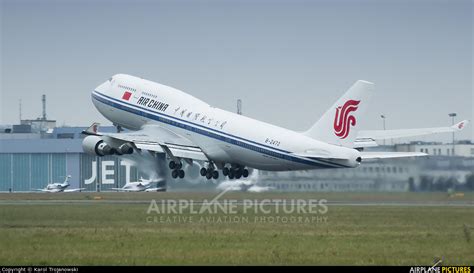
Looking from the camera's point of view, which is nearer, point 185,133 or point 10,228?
point 10,228

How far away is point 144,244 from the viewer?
3984 centimetres

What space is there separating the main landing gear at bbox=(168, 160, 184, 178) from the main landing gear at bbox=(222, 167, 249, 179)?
309 cm

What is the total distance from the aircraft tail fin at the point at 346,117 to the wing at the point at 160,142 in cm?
1306

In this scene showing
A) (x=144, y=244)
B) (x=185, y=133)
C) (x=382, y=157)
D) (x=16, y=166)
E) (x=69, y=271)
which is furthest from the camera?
(x=16, y=166)

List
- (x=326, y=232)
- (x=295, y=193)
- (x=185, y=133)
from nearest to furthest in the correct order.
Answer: (x=326, y=232) → (x=295, y=193) → (x=185, y=133)

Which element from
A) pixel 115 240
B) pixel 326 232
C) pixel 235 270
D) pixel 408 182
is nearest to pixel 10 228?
pixel 115 240

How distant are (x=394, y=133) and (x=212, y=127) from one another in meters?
12.4

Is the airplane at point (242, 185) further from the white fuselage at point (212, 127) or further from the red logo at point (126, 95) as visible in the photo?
the red logo at point (126, 95)

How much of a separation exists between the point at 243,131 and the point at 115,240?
26.5m

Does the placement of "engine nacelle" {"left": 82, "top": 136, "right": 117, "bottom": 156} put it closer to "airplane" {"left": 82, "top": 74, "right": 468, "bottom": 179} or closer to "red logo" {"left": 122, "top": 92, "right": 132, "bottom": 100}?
"airplane" {"left": 82, "top": 74, "right": 468, "bottom": 179}

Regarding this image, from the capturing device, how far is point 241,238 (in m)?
42.2

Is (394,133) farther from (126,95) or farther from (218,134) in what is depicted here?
(126,95)

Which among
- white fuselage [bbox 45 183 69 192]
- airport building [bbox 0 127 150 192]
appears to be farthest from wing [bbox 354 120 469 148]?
airport building [bbox 0 127 150 192]

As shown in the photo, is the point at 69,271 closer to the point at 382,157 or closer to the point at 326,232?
the point at 326,232
